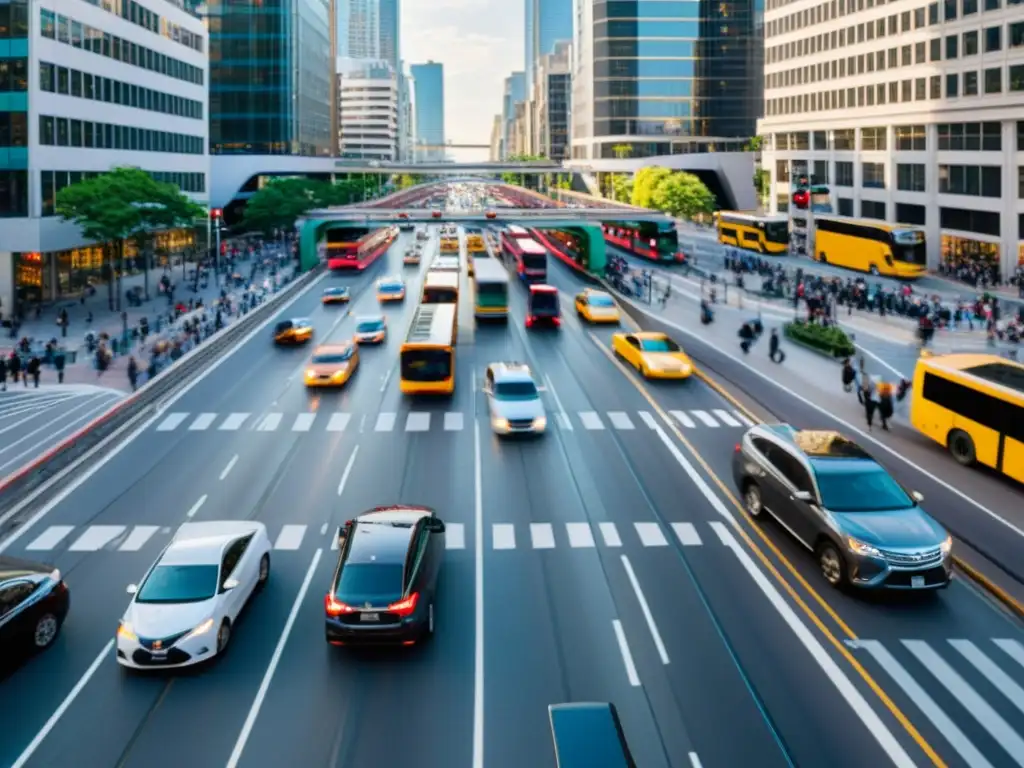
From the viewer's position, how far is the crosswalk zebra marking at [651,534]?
71.4 ft

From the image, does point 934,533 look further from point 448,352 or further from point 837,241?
point 837,241

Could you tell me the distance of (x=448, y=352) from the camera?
3688 cm

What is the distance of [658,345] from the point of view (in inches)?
1677

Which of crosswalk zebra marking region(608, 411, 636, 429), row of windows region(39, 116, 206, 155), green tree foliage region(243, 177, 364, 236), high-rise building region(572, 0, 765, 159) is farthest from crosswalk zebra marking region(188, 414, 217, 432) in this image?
high-rise building region(572, 0, 765, 159)

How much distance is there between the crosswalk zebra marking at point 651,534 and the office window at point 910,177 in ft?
234

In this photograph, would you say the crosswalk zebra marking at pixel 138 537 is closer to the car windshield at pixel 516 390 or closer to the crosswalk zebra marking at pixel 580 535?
the crosswalk zebra marking at pixel 580 535

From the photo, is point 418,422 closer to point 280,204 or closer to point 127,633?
point 127,633

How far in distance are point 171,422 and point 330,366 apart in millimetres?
7206

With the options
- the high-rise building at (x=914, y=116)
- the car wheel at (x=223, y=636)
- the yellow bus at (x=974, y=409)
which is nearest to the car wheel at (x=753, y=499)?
the yellow bus at (x=974, y=409)

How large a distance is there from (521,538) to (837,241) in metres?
63.2

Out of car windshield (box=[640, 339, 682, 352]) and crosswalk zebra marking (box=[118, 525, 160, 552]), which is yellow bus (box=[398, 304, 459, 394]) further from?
crosswalk zebra marking (box=[118, 525, 160, 552])

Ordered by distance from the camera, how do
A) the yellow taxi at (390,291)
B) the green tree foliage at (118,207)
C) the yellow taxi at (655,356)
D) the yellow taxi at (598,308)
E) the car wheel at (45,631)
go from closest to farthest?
the car wheel at (45,631) < the yellow taxi at (655,356) < the yellow taxi at (598,308) < the green tree foliage at (118,207) < the yellow taxi at (390,291)

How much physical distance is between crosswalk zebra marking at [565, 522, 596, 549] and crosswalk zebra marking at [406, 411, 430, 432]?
33.6 ft

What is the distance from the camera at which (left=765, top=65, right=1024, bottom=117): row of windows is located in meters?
71.6
